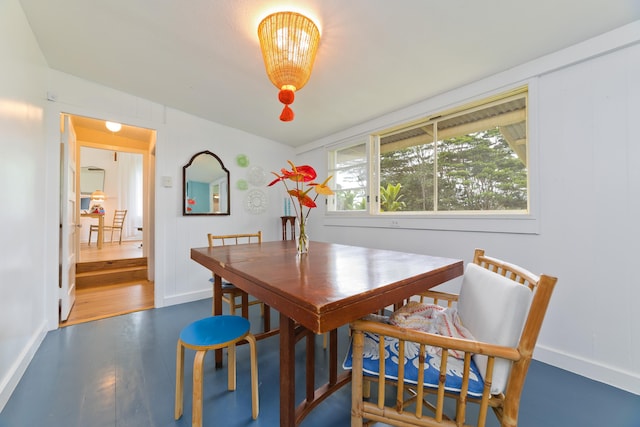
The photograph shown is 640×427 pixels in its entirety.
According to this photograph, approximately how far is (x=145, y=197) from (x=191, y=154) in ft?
6.38

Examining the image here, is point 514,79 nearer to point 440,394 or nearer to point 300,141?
point 440,394

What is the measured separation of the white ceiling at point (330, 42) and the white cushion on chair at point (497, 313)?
4.83 feet

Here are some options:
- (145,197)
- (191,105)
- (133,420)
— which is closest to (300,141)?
(191,105)

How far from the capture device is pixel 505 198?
2.03m

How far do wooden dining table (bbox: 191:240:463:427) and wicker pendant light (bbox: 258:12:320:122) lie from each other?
91 cm

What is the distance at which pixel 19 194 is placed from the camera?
164 cm

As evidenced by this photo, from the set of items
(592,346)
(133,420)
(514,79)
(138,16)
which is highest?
(138,16)

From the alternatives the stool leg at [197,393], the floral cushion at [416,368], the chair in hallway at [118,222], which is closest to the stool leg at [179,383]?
the stool leg at [197,393]

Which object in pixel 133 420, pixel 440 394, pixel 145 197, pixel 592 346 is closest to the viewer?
pixel 440 394

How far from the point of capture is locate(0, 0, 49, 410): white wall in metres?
1.41

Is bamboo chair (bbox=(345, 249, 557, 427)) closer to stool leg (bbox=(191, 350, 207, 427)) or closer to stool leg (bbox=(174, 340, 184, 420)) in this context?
stool leg (bbox=(191, 350, 207, 427))

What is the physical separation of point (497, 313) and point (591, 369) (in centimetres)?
142

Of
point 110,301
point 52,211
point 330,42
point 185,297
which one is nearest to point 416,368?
point 330,42

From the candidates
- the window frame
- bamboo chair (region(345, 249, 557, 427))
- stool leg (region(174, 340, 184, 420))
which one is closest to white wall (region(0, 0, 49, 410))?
stool leg (region(174, 340, 184, 420))
